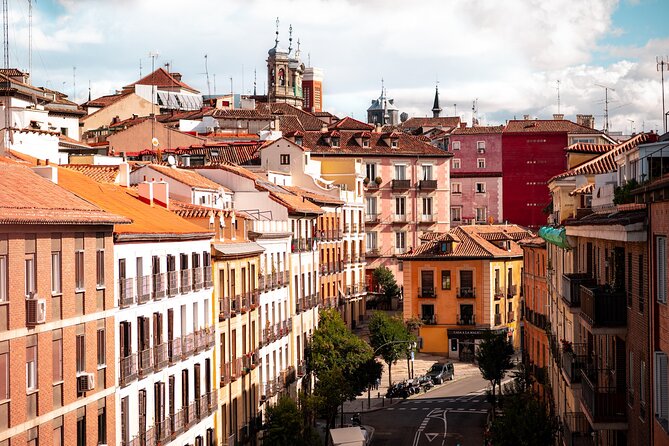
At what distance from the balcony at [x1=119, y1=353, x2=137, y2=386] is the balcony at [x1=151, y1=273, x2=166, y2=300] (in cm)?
304

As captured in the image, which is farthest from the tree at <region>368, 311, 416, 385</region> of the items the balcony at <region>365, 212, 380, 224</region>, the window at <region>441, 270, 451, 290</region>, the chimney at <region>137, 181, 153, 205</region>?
the chimney at <region>137, 181, 153, 205</region>

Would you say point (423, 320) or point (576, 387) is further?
point (423, 320)

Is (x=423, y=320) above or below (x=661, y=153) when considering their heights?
below

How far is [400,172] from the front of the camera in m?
125

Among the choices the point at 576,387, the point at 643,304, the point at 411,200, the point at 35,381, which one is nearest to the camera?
the point at 643,304

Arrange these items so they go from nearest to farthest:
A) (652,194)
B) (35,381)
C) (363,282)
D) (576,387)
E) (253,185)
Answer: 1. (652,194)
2. (35,381)
3. (576,387)
4. (253,185)
5. (363,282)

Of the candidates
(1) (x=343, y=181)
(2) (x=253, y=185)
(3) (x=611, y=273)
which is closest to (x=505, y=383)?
(2) (x=253, y=185)

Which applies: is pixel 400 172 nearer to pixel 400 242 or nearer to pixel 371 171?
pixel 371 171

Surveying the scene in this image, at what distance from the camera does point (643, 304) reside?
1120 inches

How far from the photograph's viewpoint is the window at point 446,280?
9700 cm

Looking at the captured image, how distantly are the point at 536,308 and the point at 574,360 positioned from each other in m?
31.3

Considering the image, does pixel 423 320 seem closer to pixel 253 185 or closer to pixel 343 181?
pixel 343 181

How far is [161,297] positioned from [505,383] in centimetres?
4457

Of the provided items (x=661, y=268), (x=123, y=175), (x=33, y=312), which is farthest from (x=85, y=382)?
(x=123, y=175)
